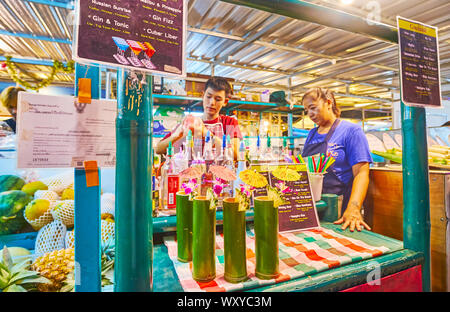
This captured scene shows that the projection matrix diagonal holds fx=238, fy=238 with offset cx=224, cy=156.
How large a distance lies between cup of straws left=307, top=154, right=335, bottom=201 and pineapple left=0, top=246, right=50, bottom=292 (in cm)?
134

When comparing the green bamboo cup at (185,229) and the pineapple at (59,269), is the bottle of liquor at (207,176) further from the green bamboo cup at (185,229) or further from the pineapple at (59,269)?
the pineapple at (59,269)

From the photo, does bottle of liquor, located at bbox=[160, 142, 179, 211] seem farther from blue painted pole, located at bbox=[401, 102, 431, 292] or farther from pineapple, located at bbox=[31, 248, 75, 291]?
blue painted pole, located at bbox=[401, 102, 431, 292]

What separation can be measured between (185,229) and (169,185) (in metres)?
0.33

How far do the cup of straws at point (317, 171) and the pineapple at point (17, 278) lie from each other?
1.34 metres

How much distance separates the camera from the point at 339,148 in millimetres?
2170

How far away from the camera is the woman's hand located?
1297 millimetres

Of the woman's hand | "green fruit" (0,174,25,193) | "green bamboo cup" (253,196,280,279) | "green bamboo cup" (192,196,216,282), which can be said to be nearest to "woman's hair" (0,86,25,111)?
"green fruit" (0,174,25,193)

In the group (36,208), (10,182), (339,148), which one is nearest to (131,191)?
(36,208)

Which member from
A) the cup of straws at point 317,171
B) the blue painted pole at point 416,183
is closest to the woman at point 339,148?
the cup of straws at point 317,171

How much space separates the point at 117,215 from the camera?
0.66 meters

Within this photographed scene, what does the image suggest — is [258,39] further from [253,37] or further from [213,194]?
[213,194]

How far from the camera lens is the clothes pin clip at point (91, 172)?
777 millimetres

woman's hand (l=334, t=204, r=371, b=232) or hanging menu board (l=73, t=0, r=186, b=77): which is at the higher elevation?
hanging menu board (l=73, t=0, r=186, b=77)
